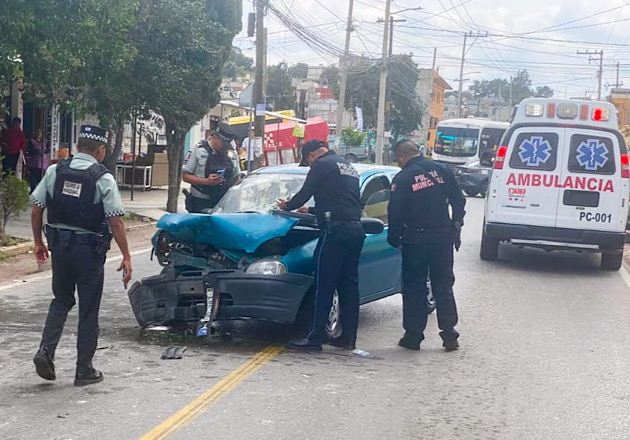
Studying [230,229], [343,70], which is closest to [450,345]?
[230,229]

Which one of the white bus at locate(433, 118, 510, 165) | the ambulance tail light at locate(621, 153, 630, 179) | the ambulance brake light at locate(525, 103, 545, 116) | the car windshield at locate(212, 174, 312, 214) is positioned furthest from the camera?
the white bus at locate(433, 118, 510, 165)

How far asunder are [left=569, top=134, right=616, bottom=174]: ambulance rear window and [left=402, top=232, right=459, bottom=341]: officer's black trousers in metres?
6.32

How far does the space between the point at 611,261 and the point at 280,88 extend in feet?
234

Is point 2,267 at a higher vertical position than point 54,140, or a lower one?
lower

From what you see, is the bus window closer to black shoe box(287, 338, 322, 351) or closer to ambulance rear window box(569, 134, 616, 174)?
ambulance rear window box(569, 134, 616, 174)

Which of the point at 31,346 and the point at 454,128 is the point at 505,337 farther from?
the point at 454,128

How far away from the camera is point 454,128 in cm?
4697

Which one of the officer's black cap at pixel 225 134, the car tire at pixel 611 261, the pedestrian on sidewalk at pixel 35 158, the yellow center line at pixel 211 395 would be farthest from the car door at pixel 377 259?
the pedestrian on sidewalk at pixel 35 158

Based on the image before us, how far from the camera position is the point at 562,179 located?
45.4ft

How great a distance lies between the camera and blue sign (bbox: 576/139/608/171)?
1372 centimetres

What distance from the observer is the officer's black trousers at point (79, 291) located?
21.0 feet

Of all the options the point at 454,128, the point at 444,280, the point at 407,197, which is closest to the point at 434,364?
the point at 444,280

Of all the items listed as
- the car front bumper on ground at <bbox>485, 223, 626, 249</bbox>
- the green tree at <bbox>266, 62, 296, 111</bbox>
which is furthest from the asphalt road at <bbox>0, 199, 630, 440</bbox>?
the green tree at <bbox>266, 62, 296, 111</bbox>

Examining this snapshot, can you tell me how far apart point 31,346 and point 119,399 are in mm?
1833
